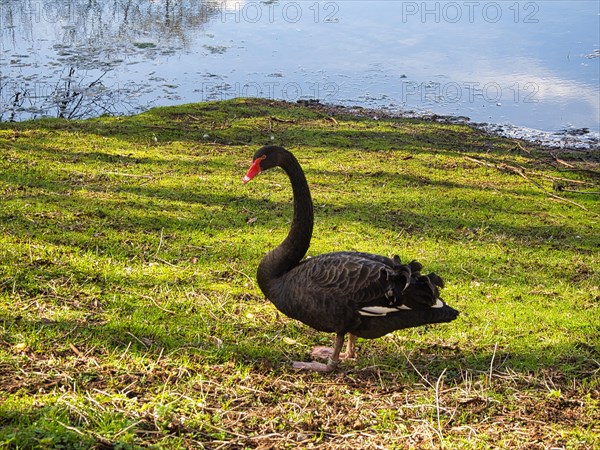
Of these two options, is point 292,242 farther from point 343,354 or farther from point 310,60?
point 310,60

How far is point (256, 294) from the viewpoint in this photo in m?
5.09

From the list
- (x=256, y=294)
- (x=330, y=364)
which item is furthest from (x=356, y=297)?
(x=256, y=294)

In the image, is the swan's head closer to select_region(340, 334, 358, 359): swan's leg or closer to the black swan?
the black swan

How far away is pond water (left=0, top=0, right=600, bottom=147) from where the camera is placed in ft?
40.9

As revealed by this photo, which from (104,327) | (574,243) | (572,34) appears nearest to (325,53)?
(572,34)

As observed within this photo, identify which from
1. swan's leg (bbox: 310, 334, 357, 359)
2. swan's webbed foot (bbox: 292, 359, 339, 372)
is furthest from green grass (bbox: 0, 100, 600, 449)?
swan's leg (bbox: 310, 334, 357, 359)

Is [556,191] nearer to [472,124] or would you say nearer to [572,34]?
[472,124]

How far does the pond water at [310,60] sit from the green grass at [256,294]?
9.93 feet

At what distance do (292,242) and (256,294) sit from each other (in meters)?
0.94

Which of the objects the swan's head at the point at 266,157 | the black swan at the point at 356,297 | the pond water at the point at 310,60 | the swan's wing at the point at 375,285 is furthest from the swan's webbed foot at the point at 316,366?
the pond water at the point at 310,60

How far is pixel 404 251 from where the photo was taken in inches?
243

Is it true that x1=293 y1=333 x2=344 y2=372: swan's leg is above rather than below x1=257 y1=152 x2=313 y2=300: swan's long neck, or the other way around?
below

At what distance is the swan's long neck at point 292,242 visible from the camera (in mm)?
4262

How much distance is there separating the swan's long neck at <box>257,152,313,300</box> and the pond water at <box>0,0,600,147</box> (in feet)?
26.3
